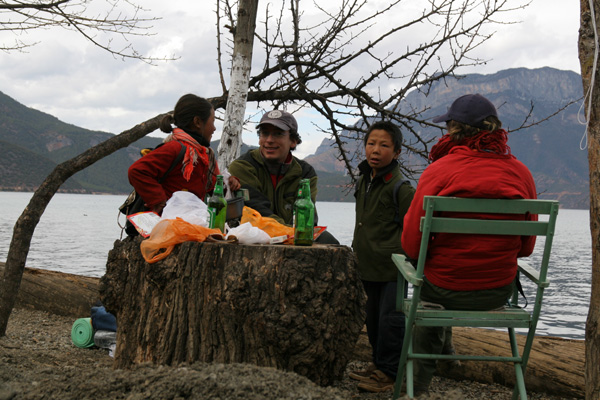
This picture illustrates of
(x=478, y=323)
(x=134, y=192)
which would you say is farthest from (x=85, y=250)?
(x=478, y=323)

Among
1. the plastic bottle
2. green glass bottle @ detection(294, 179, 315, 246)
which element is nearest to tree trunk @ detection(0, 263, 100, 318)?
the plastic bottle

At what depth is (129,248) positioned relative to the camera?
3480 millimetres

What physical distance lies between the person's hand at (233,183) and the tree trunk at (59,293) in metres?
3.72

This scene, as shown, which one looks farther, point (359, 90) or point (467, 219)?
point (359, 90)

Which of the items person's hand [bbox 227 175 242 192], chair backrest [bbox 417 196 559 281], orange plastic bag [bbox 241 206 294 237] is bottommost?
orange plastic bag [bbox 241 206 294 237]

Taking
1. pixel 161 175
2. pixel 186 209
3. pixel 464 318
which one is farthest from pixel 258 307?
pixel 161 175

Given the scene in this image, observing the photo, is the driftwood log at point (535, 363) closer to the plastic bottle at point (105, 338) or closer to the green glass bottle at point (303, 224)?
the green glass bottle at point (303, 224)

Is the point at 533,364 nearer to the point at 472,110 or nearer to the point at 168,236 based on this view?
the point at 472,110

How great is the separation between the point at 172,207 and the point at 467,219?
1847 millimetres

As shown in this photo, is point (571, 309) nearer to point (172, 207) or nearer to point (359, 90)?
point (359, 90)

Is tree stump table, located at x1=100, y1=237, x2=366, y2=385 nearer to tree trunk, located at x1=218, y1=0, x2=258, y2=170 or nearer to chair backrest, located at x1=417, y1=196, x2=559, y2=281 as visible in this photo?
chair backrest, located at x1=417, y1=196, x2=559, y2=281

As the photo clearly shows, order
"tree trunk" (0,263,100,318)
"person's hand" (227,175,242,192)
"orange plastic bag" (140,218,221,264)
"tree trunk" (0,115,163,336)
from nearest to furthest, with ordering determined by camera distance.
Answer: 1. "orange plastic bag" (140,218,221,264)
2. "person's hand" (227,175,242,192)
3. "tree trunk" (0,115,163,336)
4. "tree trunk" (0,263,100,318)

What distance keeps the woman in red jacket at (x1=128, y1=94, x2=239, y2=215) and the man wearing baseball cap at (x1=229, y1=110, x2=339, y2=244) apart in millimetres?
281

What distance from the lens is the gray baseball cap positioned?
13.5 ft
